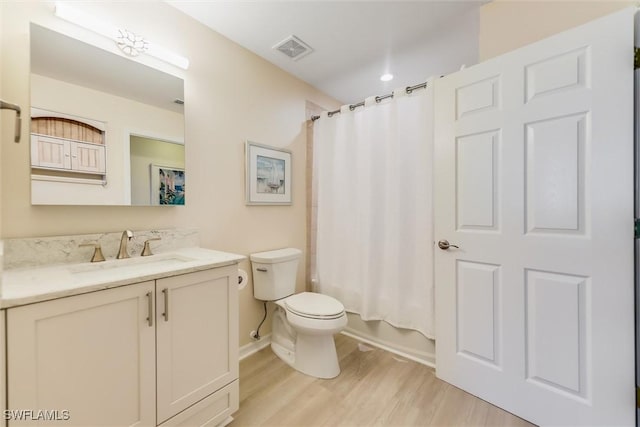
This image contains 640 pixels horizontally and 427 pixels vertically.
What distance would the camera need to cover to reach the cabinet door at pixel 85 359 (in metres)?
0.82

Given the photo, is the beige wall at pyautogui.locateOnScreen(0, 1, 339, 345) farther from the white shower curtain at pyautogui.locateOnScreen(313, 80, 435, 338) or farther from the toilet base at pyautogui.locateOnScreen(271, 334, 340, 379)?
the toilet base at pyautogui.locateOnScreen(271, 334, 340, 379)

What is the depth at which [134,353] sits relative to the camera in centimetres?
104

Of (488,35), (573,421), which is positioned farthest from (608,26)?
(573,421)

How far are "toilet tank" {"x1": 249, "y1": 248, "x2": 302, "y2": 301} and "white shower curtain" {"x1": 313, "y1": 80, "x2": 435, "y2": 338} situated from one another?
1.58ft

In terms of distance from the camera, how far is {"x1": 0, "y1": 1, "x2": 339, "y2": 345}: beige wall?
1.17 meters

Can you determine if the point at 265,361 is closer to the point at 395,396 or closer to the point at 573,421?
the point at 395,396

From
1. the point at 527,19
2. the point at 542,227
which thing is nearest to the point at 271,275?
the point at 542,227

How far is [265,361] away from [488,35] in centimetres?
266

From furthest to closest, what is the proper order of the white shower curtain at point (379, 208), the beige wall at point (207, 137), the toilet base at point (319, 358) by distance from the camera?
the white shower curtain at point (379, 208) < the toilet base at point (319, 358) < the beige wall at point (207, 137)

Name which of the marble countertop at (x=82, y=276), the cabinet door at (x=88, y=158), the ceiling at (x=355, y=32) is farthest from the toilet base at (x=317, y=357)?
the ceiling at (x=355, y=32)

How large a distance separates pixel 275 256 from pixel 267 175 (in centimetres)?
67

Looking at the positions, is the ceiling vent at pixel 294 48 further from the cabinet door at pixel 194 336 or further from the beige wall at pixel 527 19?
the cabinet door at pixel 194 336

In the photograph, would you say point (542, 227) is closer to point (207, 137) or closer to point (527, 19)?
point (527, 19)

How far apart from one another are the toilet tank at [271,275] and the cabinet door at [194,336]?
2.03 ft
